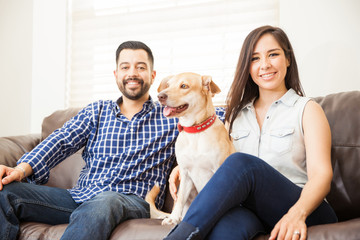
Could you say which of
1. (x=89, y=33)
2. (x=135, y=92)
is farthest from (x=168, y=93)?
(x=89, y=33)

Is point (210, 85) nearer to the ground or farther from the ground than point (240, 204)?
farther from the ground

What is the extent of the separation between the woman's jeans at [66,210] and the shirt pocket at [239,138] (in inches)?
20.4

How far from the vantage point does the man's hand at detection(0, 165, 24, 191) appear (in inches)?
55.0

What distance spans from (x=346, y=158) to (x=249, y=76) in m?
0.59

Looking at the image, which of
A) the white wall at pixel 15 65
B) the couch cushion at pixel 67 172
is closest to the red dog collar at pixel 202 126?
the couch cushion at pixel 67 172

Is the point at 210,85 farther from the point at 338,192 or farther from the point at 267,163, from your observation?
the point at 338,192

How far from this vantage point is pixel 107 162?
167 cm

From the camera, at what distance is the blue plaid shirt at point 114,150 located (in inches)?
63.2

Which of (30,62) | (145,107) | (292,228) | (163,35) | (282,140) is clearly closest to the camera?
(292,228)

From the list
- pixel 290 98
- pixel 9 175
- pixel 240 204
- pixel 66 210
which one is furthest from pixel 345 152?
pixel 9 175

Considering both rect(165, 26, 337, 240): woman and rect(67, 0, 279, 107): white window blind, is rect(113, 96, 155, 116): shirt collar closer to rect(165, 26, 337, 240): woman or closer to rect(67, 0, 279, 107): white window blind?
rect(165, 26, 337, 240): woman

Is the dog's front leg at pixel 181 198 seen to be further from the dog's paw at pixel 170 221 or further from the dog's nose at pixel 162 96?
the dog's nose at pixel 162 96

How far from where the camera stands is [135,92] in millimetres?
1791

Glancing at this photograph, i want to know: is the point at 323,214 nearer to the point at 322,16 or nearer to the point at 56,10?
the point at 322,16
